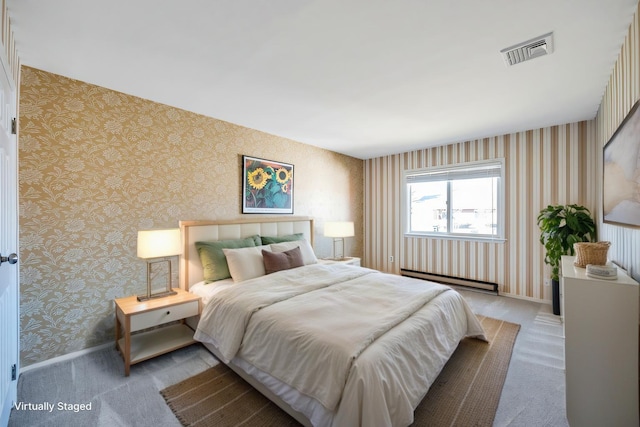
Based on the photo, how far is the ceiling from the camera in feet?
5.08

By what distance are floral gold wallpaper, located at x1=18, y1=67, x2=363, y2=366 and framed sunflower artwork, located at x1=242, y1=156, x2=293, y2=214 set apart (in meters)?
0.39

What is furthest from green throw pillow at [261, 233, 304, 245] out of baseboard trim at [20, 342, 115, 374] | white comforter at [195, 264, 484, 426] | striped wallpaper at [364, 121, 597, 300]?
striped wallpaper at [364, 121, 597, 300]

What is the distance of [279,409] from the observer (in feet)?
5.76

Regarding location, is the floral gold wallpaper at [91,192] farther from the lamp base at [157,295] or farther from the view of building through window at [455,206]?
the view of building through window at [455,206]

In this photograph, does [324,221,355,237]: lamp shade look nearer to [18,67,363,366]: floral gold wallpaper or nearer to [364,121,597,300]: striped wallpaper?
[364,121,597,300]: striped wallpaper

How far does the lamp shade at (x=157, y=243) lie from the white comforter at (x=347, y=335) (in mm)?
626

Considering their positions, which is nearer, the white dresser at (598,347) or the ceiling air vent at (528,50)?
the white dresser at (598,347)

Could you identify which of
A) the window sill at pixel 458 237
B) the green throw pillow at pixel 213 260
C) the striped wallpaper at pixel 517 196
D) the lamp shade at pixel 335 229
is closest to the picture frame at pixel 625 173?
the striped wallpaper at pixel 517 196

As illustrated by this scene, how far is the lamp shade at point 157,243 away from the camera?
92.2 inches

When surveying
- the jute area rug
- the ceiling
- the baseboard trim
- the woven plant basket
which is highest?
the ceiling

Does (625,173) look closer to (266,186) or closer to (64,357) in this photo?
(266,186)

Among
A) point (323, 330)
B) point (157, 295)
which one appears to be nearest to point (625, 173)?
point (323, 330)

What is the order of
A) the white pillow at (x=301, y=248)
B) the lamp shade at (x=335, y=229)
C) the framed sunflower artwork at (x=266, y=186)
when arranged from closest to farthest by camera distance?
the white pillow at (x=301, y=248)
the framed sunflower artwork at (x=266, y=186)
the lamp shade at (x=335, y=229)

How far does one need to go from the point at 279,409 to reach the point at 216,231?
199 centimetres
